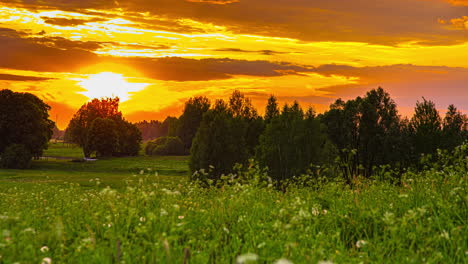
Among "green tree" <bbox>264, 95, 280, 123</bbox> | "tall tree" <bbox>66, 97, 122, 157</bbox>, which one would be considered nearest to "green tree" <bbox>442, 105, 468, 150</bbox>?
"green tree" <bbox>264, 95, 280, 123</bbox>

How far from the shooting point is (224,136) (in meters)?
36.5

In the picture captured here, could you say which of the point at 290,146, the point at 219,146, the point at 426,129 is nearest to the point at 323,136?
the point at 290,146

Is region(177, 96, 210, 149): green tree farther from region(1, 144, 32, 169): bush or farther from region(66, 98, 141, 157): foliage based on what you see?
region(1, 144, 32, 169): bush

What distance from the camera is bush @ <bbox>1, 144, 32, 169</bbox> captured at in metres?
66.2

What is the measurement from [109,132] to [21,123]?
81.4 ft

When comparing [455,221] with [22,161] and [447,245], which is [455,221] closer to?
[447,245]

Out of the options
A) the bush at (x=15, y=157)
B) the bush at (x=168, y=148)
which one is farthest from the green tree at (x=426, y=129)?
the bush at (x=168, y=148)

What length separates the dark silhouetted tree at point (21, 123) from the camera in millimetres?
69062

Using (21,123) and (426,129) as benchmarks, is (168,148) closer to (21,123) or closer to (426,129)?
(21,123)

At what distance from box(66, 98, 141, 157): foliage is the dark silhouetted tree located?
831 inches

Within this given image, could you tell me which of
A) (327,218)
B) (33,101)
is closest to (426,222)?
(327,218)

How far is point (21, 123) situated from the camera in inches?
2746

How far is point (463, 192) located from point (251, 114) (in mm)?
79989

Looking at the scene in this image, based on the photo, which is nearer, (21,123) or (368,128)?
(368,128)
